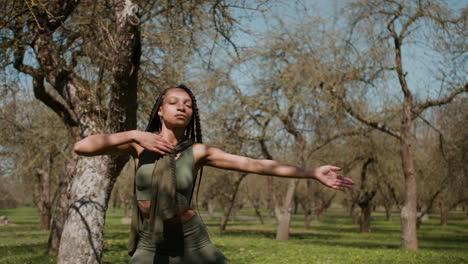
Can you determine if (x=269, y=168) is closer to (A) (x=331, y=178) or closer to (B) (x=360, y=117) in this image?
(A) (x=331, y=178)

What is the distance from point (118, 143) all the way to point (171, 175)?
41 centimetres

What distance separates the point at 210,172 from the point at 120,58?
22741mm

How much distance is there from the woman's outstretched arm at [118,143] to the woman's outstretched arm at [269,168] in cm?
35

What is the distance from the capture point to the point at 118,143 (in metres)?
2.75

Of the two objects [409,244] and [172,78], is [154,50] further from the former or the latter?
[409,244]

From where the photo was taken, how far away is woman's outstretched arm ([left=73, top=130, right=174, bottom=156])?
2.61 m

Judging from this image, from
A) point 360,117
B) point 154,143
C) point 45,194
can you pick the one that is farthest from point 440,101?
point 45,194

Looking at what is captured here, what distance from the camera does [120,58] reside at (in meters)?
5.76

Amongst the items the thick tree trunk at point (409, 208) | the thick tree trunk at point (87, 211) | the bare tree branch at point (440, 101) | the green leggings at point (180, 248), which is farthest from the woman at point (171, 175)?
the thick tree trunk at point (409, 208)

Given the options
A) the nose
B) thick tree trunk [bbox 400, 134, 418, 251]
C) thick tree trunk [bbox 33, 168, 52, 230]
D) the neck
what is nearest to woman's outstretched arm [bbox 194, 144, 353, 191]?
the neck

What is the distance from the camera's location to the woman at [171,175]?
102 inches

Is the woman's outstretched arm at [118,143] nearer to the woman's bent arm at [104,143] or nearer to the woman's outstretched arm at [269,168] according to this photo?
the woman's bent arm at [104,143]

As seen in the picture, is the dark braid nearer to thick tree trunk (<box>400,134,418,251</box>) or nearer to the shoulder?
the shoulder

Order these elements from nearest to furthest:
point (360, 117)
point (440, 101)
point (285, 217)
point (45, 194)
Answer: point (440, 101), point (360, 117), point (285, 217), point (45, 194)
